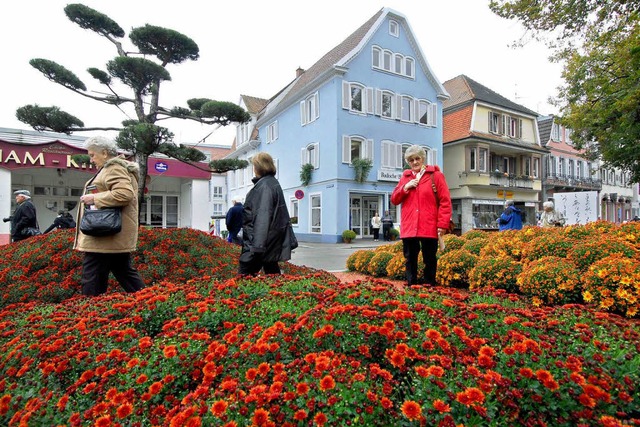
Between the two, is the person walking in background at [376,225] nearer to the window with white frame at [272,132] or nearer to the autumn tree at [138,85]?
the window with white frame at [272,132]

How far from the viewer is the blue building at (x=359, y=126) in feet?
66.2

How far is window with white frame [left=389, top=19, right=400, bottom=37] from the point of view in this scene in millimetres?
22094

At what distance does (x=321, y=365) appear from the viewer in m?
1.43

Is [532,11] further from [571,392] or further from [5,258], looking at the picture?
[5,258]

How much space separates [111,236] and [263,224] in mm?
1476

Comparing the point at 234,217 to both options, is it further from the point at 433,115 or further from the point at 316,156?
the point at 433,115

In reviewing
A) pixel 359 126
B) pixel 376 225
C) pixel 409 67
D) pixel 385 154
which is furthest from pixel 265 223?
pixel 409 67

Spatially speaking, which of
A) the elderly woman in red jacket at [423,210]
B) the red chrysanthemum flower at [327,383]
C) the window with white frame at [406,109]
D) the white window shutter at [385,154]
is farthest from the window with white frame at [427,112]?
the red chrysanthemum flower at [327,383]

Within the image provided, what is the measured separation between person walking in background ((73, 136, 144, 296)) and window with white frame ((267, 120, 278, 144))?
23478 millimetres

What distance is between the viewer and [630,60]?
9.25 m

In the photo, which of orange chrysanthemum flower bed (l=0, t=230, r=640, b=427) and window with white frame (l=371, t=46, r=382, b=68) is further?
window with white frame (l=371, t=46, r=382, b=68)

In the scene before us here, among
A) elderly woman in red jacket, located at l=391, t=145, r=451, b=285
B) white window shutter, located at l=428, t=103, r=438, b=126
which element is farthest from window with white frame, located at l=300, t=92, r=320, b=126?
elderly woman in red jacket, located at l=391, t=145, r=451, b=285

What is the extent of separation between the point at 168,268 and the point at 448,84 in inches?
1166

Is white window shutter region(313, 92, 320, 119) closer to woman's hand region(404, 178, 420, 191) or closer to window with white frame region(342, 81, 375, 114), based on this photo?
window with white frame region(342, 81, 375, 114)
